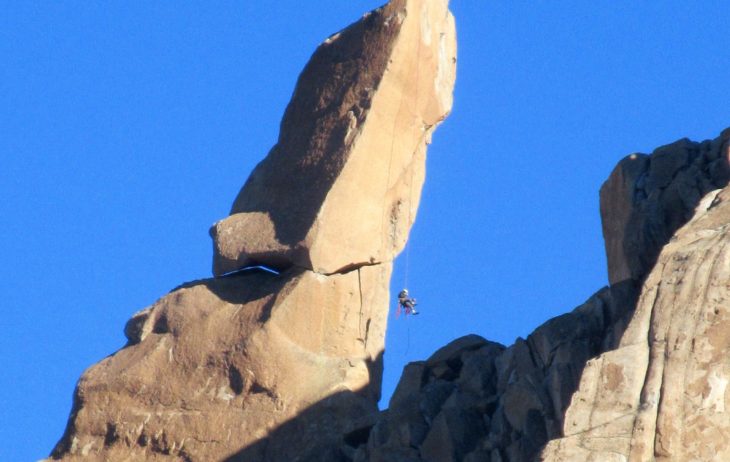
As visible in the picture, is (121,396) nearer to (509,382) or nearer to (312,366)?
(312,366)

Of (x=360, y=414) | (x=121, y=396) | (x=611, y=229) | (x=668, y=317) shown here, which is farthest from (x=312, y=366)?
(x=668, y=317)

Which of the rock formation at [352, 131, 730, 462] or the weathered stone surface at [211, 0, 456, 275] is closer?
the rock formation at [352, 131, 730, 462]

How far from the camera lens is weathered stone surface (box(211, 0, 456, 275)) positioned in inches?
787

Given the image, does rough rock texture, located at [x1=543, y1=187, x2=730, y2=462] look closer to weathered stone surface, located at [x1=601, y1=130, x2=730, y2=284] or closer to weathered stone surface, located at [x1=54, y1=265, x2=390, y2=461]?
weathered stone surface, located at [x1=601, y1=130, x2=730, y2=284]

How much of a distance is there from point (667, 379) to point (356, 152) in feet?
25.7

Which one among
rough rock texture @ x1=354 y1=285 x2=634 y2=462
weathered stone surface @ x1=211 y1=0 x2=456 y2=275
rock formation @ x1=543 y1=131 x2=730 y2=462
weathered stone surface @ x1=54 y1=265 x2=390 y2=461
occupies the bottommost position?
rock formation @ x1=543 y1=131 x2=730 y2=462

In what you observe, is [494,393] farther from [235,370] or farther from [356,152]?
[356,152]

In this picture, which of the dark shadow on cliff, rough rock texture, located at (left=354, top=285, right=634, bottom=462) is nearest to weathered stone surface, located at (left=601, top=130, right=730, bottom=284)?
rough rock texture, located at (left=354, top=285, right=634, bottom=462)

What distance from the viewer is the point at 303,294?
65.1 ft

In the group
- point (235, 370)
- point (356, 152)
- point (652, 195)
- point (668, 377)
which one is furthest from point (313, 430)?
point (668, 377)

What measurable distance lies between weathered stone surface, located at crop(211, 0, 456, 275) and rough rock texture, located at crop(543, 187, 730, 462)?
22.5 ft

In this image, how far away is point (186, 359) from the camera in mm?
20156

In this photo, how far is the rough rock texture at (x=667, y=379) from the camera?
12211 millimetres

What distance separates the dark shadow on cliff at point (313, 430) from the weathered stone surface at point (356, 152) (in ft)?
4.87
